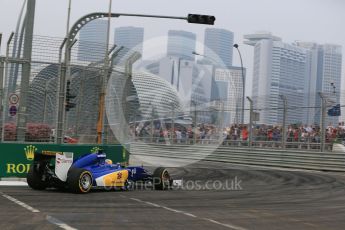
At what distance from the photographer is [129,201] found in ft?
34.3

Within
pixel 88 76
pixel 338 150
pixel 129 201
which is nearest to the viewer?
pixel 129 201

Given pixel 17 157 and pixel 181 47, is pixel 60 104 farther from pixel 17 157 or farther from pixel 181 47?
pixel 181 47

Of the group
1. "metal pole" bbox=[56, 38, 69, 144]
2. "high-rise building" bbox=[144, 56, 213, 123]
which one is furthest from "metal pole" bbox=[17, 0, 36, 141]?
"high-rise building" bbox=[144, 56, 213, 123]

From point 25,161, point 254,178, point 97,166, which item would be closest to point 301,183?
point 254,178

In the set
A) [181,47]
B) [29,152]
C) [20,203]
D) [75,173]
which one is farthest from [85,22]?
[20,203]

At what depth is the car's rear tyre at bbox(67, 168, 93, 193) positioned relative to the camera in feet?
37.7

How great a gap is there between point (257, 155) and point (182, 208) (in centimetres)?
1823

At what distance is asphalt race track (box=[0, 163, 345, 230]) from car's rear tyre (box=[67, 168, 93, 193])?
0.21 meters

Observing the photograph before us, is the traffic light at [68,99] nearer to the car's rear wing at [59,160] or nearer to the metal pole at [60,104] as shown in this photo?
the metal pole at [60,104]

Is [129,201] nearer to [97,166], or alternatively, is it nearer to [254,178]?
[97,166]

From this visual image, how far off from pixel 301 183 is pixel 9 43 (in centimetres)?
917

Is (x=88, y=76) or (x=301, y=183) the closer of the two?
(x=301, y=183)

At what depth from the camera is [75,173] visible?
11.5 metres

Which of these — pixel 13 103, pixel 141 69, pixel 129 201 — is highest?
pixel 141 69
